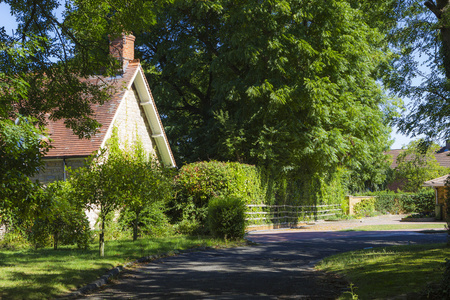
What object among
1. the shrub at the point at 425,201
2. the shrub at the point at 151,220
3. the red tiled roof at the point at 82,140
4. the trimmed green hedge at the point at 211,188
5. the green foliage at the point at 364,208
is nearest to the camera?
the shrub at the point at 151,220

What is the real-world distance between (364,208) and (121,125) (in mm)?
27120

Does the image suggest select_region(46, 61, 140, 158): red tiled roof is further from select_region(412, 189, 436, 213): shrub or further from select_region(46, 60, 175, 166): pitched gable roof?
select_region(412, 189, 436, 213): shrub

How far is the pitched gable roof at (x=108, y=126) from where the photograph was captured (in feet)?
63.7

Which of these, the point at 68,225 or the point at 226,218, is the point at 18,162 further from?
the point at 226,218

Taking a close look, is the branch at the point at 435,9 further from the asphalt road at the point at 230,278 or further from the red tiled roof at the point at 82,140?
the red tiled roof at the point at 82,140

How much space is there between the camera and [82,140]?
19.9 metres

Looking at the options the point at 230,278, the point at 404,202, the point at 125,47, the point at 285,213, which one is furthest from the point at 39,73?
the point at 404,202

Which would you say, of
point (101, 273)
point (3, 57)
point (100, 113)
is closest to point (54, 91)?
point (3, 57)

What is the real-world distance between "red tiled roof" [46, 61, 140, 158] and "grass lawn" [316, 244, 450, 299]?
36.8 ft

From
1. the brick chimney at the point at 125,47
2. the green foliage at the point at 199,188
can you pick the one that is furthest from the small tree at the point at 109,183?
the brick chimney at the point at 125,47

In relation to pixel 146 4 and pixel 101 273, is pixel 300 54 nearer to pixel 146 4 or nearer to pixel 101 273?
pixel 146 4

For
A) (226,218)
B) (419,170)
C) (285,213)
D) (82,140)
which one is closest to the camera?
(226,218)

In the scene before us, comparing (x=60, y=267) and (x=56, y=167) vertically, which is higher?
(x=56, y=167)

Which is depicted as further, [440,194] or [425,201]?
[425,201]
